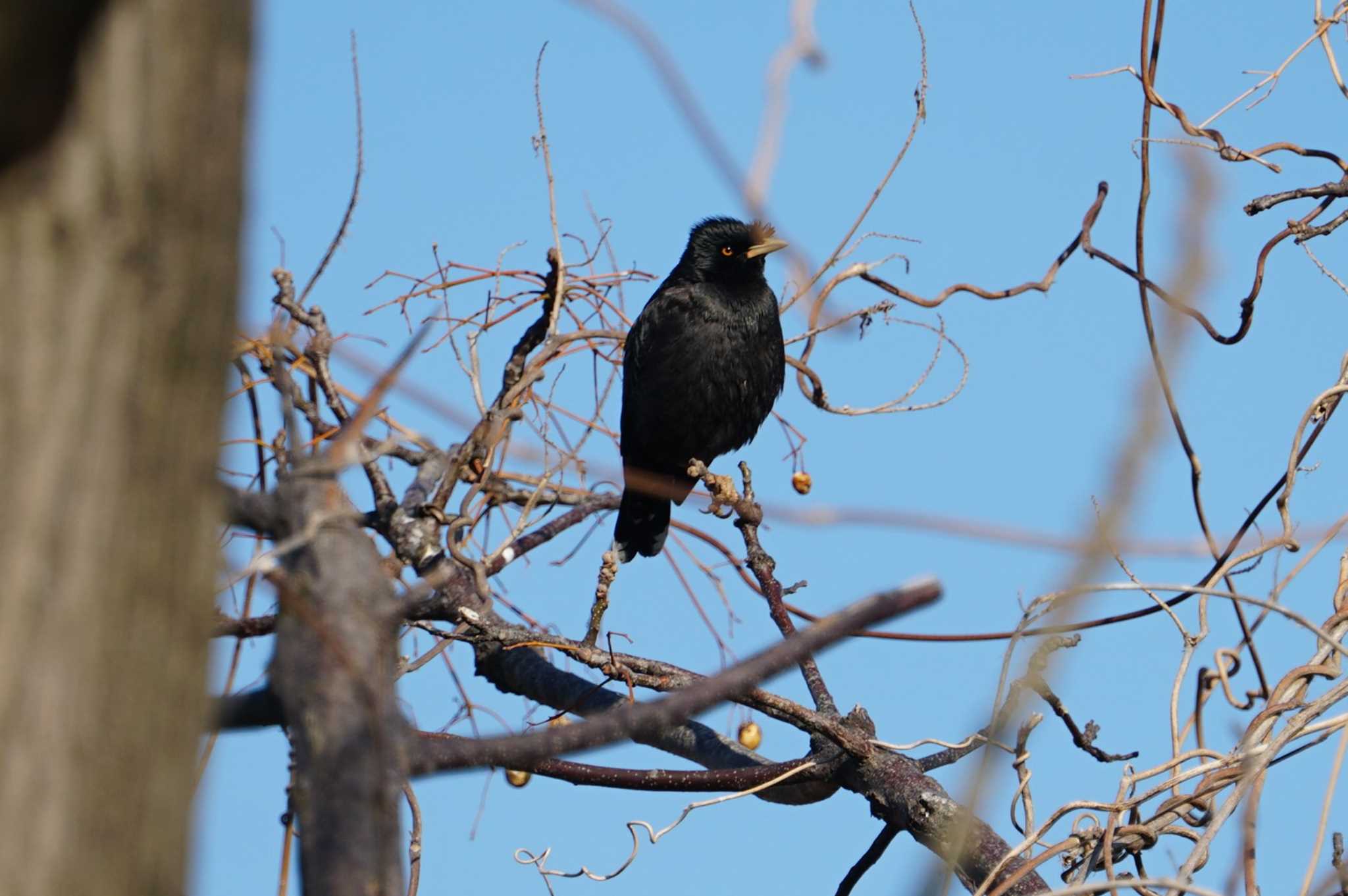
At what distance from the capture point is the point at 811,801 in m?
3.35

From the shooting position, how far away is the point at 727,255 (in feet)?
22.6

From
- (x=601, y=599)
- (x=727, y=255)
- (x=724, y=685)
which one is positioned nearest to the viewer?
(x=724, y=685)

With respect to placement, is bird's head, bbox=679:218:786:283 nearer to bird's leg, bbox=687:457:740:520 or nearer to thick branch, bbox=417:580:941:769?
bird's leg, bbox=687:457:740:520

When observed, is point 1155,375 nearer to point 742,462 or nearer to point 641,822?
point 641,822

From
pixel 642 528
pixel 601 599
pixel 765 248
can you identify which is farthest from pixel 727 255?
pixel 601 599

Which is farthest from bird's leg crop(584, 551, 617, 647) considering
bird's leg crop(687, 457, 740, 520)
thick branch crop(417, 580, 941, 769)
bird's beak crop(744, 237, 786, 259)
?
bird's beak crop(744, 237, 786, 259)

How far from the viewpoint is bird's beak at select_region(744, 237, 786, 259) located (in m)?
6.66

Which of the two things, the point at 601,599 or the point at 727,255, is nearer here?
the point at 601,599

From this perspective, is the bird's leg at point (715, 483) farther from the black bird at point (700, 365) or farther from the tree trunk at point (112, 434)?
the tree trunk at point (112, 434)

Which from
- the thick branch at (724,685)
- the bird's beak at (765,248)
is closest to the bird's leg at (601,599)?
the thick branch at (724,685)

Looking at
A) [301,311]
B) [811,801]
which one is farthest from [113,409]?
[811,801]

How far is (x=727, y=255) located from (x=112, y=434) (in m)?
6.25

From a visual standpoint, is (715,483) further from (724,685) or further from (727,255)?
(724,685)

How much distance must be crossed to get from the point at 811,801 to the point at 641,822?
68cm
